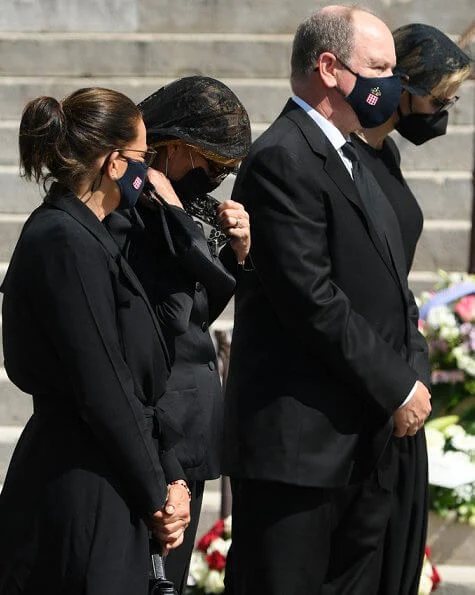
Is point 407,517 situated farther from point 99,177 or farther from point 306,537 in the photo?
point 99,177

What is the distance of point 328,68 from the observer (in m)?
3.88

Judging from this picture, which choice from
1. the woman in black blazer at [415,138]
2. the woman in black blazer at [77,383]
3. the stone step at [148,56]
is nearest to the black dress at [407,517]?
the woman in black blazer at [415,138]

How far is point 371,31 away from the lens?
390 centimetres

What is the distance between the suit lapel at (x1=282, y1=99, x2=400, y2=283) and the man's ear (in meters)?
0.11

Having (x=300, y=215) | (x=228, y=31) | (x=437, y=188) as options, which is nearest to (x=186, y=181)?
(x=300, y=215)

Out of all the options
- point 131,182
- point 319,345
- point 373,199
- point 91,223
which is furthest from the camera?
point 373,199

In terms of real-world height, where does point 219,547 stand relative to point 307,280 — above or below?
below

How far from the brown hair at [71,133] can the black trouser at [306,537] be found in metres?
1.15

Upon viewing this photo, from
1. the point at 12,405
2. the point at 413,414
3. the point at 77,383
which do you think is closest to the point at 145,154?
the point at 77,383

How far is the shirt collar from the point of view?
387cm

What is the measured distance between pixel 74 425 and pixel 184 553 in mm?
835

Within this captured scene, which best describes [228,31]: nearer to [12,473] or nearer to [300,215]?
[300,215]

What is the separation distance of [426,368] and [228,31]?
4132 mm

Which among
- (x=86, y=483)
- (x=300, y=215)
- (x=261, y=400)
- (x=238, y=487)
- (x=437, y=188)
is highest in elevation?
(x=300, y=215)
